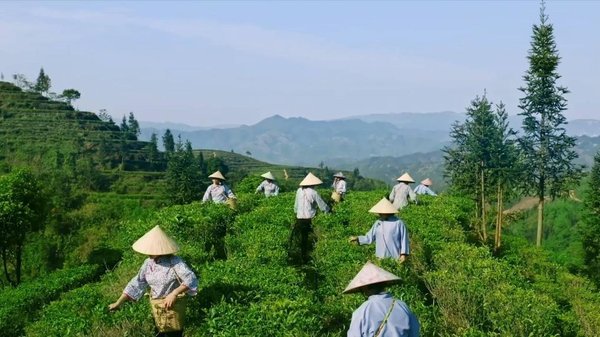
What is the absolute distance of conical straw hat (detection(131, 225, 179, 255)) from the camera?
685cm

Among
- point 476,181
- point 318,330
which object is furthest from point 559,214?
point 318,330

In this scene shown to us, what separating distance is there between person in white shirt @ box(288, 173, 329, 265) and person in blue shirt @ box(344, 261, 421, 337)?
25.5 ft

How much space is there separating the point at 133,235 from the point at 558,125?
27.0m

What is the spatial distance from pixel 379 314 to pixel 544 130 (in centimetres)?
3017

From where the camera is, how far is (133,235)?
12508 millimetres

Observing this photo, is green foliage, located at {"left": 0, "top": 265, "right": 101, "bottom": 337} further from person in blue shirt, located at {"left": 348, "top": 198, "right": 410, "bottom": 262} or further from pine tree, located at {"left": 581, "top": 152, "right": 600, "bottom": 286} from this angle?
pine tree, located at {"left": 581, "top": 152, "right": 600, "bottom": 286}

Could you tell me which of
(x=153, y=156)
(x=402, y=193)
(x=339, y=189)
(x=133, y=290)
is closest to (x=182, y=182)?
(x=153, y=156)

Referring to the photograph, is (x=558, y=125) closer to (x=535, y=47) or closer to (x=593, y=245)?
(x=535, y=47)

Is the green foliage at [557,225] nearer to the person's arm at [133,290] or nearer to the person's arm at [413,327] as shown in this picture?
the person's arm at [133,290]

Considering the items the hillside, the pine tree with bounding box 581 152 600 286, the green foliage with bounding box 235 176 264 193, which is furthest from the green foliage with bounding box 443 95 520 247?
the hillside

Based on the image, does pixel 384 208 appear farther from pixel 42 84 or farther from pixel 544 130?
pixel 42 84

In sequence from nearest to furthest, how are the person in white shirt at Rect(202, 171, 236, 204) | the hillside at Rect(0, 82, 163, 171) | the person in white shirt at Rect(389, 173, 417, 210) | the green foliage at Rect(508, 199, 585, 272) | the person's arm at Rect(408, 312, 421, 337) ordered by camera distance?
the person's arm at Rect(408, 312, 421, 337), the person in white shirt at Rect(202, 171, 236, 204), the person in white shirt at Rect(389, 173, 417, 210), the green foliage at Rect(508, 199, 585, 272), the hillside at Rect(0, 82, 163, 171)

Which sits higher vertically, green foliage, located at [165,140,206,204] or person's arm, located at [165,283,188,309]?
person's arm, located at [165,283,188,309]

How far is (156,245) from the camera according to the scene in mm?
6879
